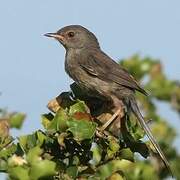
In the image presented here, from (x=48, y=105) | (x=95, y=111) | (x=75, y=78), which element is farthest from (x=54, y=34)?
(x=48, y=105)

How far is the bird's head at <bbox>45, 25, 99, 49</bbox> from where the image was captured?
31.9 feet

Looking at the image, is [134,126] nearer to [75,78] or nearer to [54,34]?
[75,78]

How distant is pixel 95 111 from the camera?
6578mm

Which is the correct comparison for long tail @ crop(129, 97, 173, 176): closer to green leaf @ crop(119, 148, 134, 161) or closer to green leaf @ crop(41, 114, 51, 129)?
green leaf @ crop(119, 148, 134, 161)

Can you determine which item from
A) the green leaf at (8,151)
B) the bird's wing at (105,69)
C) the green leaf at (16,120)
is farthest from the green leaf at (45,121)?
the bird's wing at (105,69)

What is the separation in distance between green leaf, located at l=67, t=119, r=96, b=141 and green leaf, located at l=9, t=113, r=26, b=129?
91cm

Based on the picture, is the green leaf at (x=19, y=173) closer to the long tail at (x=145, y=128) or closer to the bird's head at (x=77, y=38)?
the long tail at (x=145, y=128)

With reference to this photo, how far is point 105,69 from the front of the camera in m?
9.12

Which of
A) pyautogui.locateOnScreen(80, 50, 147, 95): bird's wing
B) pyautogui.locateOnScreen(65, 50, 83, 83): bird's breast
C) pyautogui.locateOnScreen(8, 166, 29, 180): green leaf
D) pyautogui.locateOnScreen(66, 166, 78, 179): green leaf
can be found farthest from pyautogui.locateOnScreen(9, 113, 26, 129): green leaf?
pyautogui.locateOnScreen(80, 50, 147, 95): bird's wing

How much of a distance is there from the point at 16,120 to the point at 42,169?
1.68 meters

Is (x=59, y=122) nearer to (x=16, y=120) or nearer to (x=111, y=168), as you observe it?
(x=111, y=168)

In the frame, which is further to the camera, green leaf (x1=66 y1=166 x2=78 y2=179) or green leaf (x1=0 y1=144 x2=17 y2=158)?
green leaf (x1=0 y1=144 x2=17 y2=158)

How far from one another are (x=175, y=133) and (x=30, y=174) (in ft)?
13.2

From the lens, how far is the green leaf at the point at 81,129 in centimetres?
509
